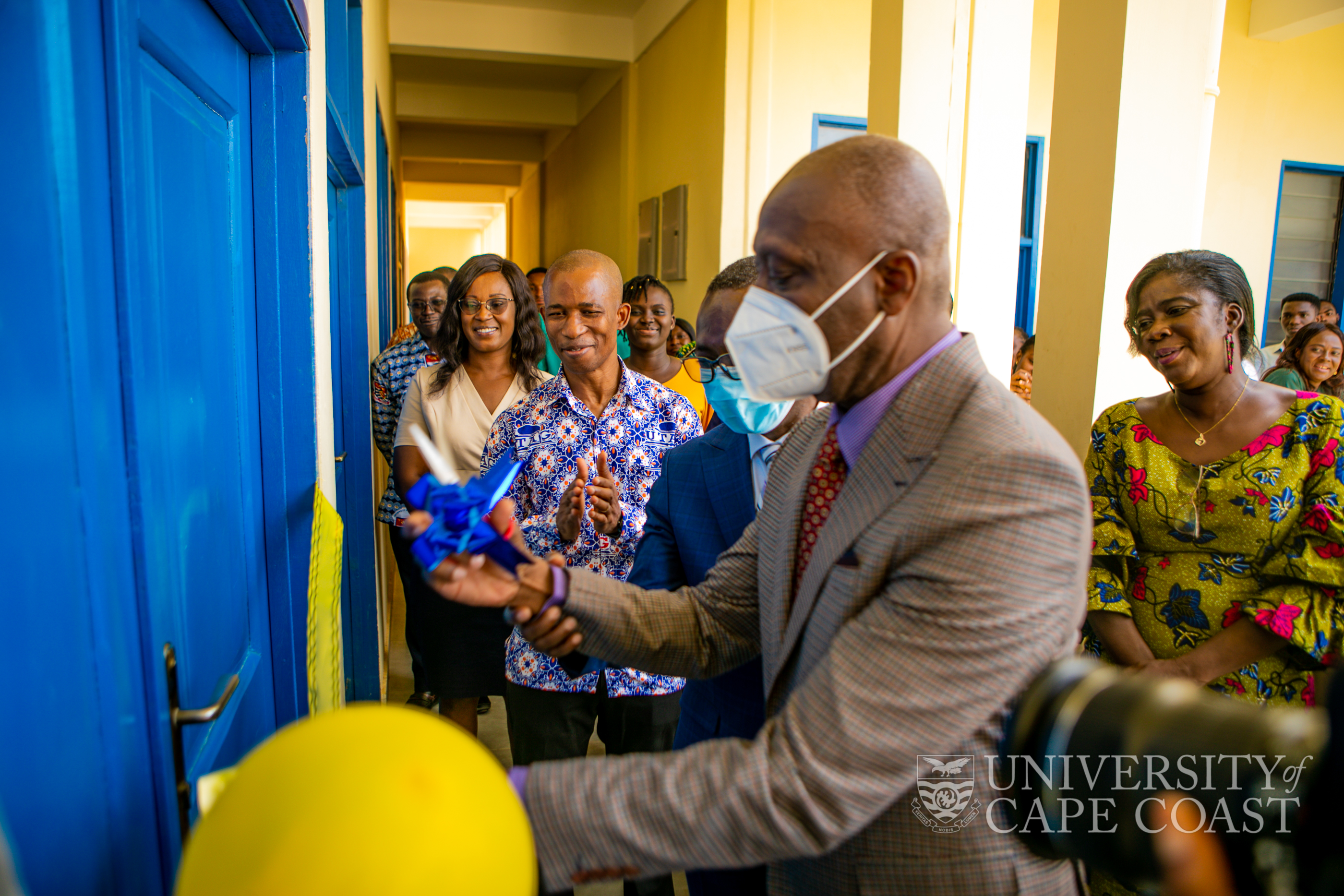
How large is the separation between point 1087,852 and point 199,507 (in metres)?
1.26

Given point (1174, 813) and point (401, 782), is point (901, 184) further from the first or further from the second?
point (401, 782)

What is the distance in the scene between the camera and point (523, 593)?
1.31 m

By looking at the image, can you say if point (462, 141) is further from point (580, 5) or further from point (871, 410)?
point (871, 410)

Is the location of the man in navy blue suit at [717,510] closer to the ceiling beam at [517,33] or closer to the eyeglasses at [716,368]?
the eyeglasses at [716,368]

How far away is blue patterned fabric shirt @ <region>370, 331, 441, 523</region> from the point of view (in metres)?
3.59

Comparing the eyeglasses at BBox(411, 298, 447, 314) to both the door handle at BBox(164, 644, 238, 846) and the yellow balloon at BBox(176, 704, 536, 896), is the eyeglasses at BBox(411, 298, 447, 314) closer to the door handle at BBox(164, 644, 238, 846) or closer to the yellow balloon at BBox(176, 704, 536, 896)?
the door handle at BBox(164, 644, 238, 846)

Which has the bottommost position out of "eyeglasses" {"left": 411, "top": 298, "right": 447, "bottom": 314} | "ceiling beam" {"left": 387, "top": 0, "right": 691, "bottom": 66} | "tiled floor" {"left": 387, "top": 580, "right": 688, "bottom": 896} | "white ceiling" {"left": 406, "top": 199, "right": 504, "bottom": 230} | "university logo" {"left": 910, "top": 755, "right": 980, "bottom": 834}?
"tiled floor" {"left": 387, "top": 580, "right": 688, "bottom": 896}

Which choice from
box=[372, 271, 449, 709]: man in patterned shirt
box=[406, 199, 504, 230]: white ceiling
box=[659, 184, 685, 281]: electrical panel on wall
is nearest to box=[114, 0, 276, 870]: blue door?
box=[372, 271, 449, 709]: man in patterned shirt

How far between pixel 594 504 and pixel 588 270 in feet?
2.61

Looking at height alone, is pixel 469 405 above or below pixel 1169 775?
above

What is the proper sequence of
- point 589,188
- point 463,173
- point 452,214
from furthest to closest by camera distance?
point 452,214, point 463,173, point 589,188

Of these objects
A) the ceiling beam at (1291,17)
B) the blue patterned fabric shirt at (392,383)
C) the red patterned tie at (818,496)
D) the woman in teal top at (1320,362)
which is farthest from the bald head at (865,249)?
the ceiling beam at (1291,17)

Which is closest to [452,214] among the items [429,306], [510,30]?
[510,30]

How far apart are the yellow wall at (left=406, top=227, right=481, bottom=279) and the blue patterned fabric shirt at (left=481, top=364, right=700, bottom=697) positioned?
26.8m
